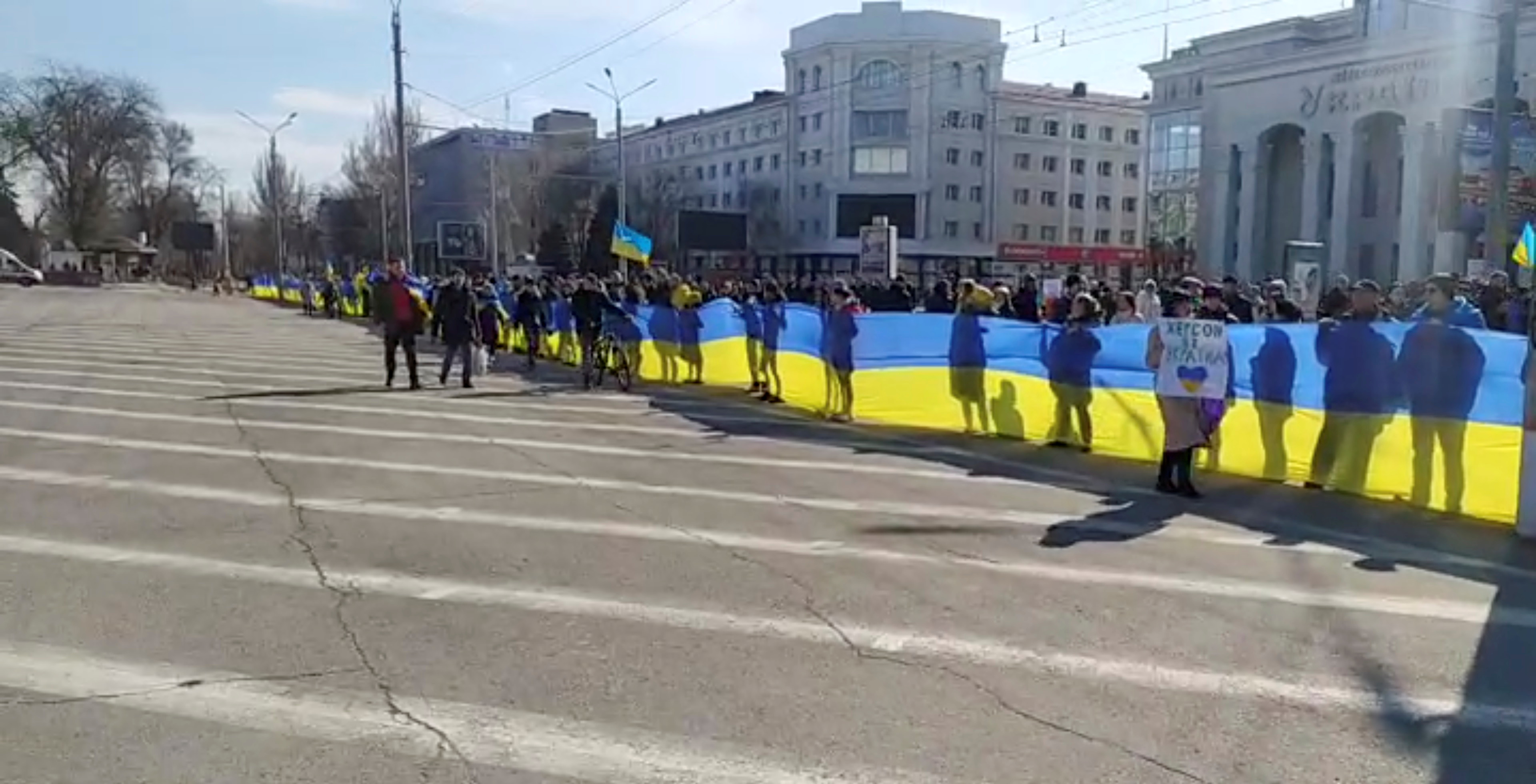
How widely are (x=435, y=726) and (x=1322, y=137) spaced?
65.4 metres

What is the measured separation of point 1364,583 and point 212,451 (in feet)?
33.3

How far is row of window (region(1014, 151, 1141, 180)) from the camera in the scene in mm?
101500

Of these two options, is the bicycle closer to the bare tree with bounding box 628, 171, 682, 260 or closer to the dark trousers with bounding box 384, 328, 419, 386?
the dark trousers with bounding box 384, 328, 419, 386

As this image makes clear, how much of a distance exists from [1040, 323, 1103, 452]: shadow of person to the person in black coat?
30.8 feet

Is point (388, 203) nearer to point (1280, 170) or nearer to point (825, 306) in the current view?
point (1280, 170)

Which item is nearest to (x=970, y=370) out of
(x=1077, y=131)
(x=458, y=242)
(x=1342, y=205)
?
(x=458, y=242)

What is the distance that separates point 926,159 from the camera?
9425 centimetres

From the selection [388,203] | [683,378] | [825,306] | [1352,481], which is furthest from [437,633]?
[388,203]

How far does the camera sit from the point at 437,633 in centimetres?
614

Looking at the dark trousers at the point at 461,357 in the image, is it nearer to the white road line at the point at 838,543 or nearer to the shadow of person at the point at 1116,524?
the white road line at the point at 838,543

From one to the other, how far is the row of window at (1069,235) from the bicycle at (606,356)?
8243cm

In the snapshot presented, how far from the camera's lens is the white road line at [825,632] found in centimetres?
532

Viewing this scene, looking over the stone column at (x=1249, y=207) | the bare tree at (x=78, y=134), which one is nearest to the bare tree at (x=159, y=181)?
the bare tree at (x=78, y=134)

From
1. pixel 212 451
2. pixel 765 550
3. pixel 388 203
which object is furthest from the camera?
pixel 388 203
